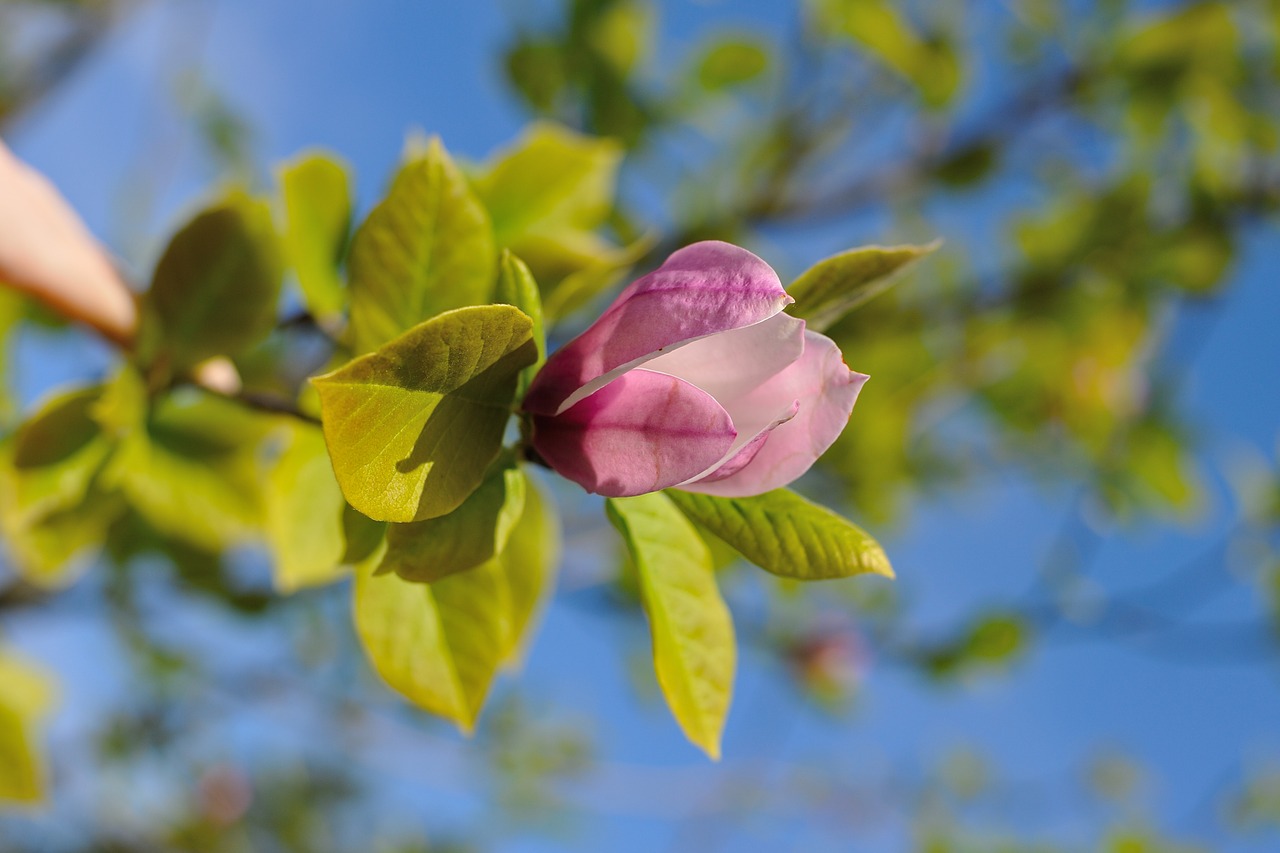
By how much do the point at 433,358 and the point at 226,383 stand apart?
416 millimetres

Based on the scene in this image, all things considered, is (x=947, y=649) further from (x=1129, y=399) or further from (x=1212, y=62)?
(x=1212, y=62)

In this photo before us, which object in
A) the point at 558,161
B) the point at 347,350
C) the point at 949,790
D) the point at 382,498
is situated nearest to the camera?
the point at 382,498

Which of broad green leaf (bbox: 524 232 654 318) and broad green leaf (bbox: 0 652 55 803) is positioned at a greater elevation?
broad green leaf (bbox: 524 232 654 318)

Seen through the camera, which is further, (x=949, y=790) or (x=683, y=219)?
(x=949, y=790)

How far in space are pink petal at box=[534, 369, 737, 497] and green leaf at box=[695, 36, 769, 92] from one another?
1106 mm

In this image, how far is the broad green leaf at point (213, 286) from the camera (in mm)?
574

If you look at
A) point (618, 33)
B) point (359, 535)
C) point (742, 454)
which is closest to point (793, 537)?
point (742, 454)

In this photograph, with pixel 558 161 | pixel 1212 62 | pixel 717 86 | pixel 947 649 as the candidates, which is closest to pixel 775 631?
pixel 947 649

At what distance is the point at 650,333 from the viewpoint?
342mm

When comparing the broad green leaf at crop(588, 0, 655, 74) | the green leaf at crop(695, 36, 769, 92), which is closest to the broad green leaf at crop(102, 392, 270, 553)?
the broad green leaf at crop(588, 0, 655, 74)

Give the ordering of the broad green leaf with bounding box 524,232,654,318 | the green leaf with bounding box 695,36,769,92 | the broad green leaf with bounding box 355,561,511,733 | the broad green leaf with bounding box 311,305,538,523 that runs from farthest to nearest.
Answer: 1. the green leaf with bounding box 695,36,769,92
2. the broad green leaf with bounding box 524,232,654,318
3. the broad green leaf with bounding box 355,561,511,733
4. the broad green leaf with bounding box 311,305,538,523

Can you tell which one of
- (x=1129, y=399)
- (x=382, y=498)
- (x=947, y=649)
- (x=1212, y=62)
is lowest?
(x=382, y=498)

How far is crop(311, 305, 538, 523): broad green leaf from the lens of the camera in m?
0.30

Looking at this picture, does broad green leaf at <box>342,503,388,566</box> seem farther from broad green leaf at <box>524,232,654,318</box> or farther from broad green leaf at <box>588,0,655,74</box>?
broad green leaf at <box>588,0,655,74</box>
